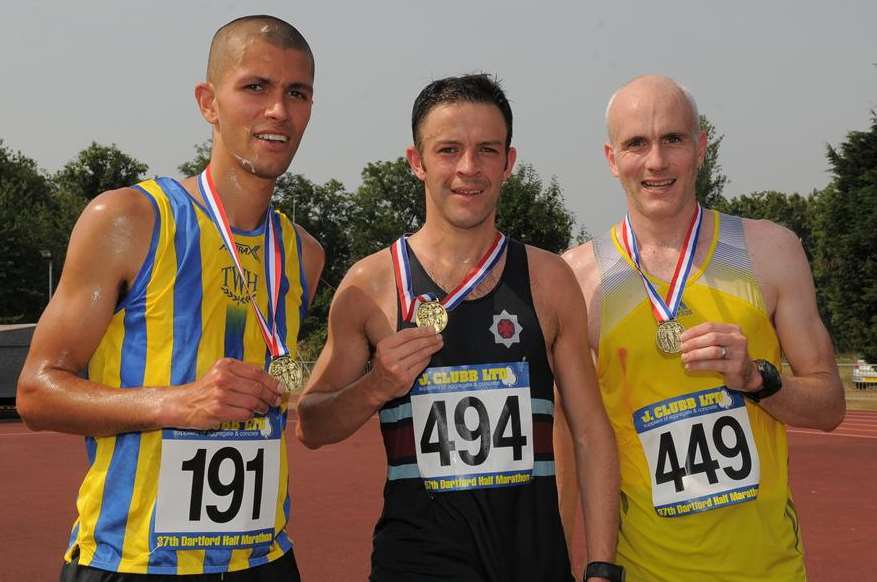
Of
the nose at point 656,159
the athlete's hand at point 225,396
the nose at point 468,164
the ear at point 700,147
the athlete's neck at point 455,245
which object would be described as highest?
the ear at point 700,147

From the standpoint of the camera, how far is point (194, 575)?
276 cm

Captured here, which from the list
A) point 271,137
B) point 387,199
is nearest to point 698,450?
point 271,137

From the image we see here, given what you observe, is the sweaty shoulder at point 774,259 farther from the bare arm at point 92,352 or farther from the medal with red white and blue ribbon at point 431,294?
the bare arm at point 92,352

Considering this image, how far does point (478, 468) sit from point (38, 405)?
1319 mm

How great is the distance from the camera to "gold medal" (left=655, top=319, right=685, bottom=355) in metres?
3.20

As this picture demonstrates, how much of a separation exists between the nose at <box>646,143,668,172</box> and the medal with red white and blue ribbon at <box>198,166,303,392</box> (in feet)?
4.41

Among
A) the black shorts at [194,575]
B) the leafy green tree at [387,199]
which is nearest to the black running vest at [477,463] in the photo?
the black shorts at [194,575]

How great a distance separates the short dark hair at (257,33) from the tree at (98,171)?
59.9 metres

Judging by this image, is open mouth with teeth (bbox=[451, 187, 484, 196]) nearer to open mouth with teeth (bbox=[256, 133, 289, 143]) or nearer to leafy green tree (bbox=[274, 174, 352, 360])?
open mouth with teeth (bbox=[256, 133, 289, 143])

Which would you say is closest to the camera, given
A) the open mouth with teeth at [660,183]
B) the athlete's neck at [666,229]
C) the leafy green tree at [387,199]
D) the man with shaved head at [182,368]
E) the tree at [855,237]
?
the man with shaved head at [182,368]

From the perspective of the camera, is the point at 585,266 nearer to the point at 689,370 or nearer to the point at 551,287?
the point at 551,287

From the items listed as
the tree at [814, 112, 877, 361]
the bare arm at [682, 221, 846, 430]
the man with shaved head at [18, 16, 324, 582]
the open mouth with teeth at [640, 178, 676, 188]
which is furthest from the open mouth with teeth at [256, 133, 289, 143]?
the tree at [814, 112, 877, 361]

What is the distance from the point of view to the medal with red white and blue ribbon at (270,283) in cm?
288

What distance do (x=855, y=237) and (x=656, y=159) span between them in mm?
31789
